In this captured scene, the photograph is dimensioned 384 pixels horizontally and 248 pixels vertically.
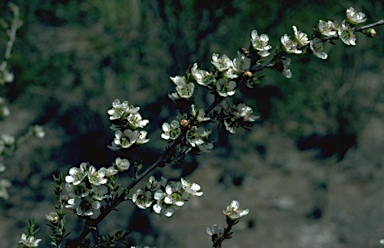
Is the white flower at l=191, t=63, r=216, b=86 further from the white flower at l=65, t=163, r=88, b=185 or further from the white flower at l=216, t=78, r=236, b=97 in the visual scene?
the white flower at l=65, t=163, r=88, b=185

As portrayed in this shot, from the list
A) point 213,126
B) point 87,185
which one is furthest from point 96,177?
point 213,126

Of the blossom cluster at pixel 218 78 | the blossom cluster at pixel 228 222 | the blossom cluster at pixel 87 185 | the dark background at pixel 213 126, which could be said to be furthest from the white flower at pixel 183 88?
the dark background at pixel 213 126

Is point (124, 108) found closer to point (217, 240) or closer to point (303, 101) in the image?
point (217, 240)

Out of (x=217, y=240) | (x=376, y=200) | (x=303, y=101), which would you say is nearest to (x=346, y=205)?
(x=376, y=200)

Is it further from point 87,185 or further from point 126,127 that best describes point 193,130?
point 87,185

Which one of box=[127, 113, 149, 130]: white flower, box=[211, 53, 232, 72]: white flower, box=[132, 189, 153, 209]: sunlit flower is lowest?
box=[132, 189, 153, 209]: sunlit flower

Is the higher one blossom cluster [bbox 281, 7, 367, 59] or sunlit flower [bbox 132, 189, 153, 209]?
blossom cluster [bbox 281, 7, 367, 59]

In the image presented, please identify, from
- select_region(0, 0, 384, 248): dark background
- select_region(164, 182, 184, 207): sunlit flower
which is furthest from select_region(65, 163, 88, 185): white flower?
select_region(0, 0, 384, 248): dark background

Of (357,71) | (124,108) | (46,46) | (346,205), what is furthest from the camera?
(46,46)
